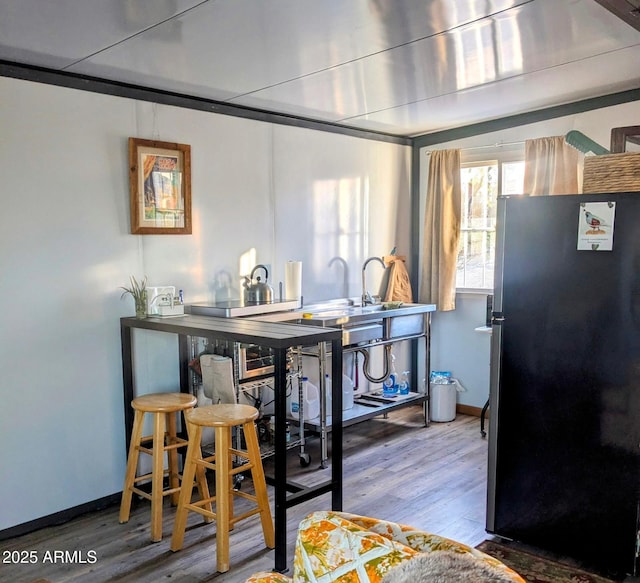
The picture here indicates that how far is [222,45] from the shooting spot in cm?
270

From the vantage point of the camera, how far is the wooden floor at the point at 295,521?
8.60 feet

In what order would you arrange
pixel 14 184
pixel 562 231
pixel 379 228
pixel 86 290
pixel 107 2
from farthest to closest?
1. pixel 379 228
2. pixel 86 290
3. pixel 14 184
4. pixel 562 231
5. pixel 107 2

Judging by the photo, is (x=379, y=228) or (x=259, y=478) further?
(x=379, y=228)

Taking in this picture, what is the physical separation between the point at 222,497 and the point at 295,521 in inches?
26.1

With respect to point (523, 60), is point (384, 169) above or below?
below

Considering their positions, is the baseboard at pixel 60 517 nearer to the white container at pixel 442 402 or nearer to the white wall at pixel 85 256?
the white wall at pixel 85 256

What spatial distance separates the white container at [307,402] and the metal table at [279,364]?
40.6 inches

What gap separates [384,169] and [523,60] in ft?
6.61

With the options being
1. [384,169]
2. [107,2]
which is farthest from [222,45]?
[384,169]

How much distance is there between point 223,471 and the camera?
2619 millimetres

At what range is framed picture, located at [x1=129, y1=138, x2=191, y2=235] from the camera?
3.31 metres

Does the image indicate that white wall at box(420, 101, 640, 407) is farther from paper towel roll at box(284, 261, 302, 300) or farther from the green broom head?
paper towel roll at box(284, 261, 302, 300)

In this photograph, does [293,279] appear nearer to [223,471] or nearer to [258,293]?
[258,293]

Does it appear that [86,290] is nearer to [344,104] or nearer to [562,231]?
[344,104]
